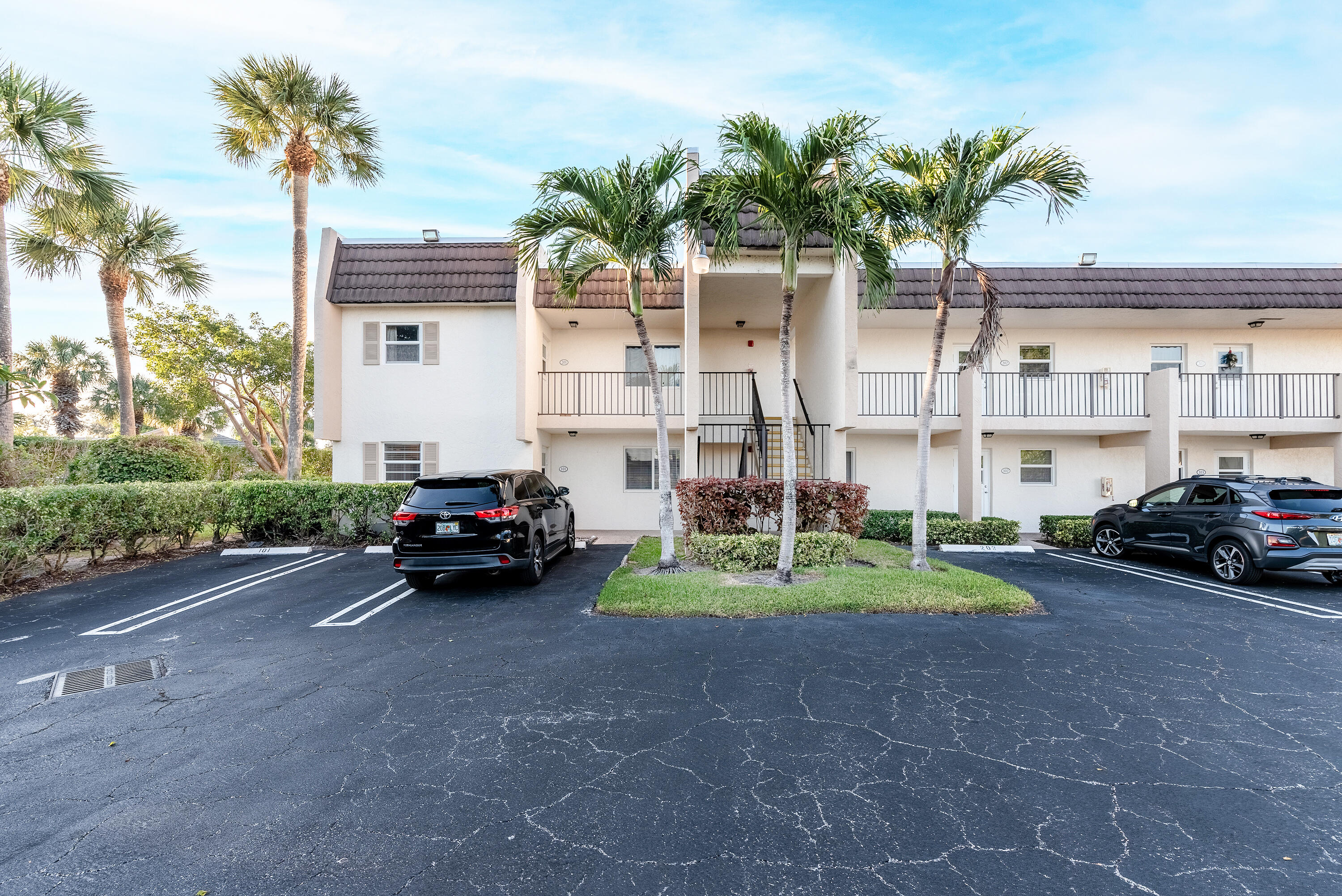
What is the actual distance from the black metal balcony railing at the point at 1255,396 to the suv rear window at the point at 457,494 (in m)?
15.7

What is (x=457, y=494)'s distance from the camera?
26.8ft

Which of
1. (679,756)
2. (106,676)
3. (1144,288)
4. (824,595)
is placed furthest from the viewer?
(1144,288)

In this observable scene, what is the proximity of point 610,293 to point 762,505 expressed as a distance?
6745 millimetres

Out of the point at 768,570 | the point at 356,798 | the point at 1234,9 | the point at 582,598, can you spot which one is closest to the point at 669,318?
the point at 768,570

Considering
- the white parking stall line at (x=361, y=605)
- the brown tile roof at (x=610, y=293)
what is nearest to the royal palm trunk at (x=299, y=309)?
the brown tile roof at (x=610, y=293)

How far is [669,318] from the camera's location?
15.1 metres

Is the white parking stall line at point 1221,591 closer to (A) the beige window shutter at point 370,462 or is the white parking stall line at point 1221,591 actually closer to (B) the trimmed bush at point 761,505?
(B) the trimmed bush at point 761,505

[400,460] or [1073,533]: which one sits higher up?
[400,460]

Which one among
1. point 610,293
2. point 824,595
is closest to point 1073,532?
point 824,595

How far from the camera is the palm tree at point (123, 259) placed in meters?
16.0

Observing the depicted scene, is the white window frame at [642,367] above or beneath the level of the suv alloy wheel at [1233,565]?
above

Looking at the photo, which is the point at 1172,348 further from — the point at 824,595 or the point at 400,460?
the point at 400,460

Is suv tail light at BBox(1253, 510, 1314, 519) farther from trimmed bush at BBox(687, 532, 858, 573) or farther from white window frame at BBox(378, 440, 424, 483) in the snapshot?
white window frame at BBox(378, 440, 424, 483)

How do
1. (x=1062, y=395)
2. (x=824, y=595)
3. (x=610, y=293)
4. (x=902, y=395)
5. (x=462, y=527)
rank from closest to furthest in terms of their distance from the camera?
(x=824, y=595) < (x=462, y=527) < (x=610, y=293) < (x=1062, y=395) < (x=902, y=395)
